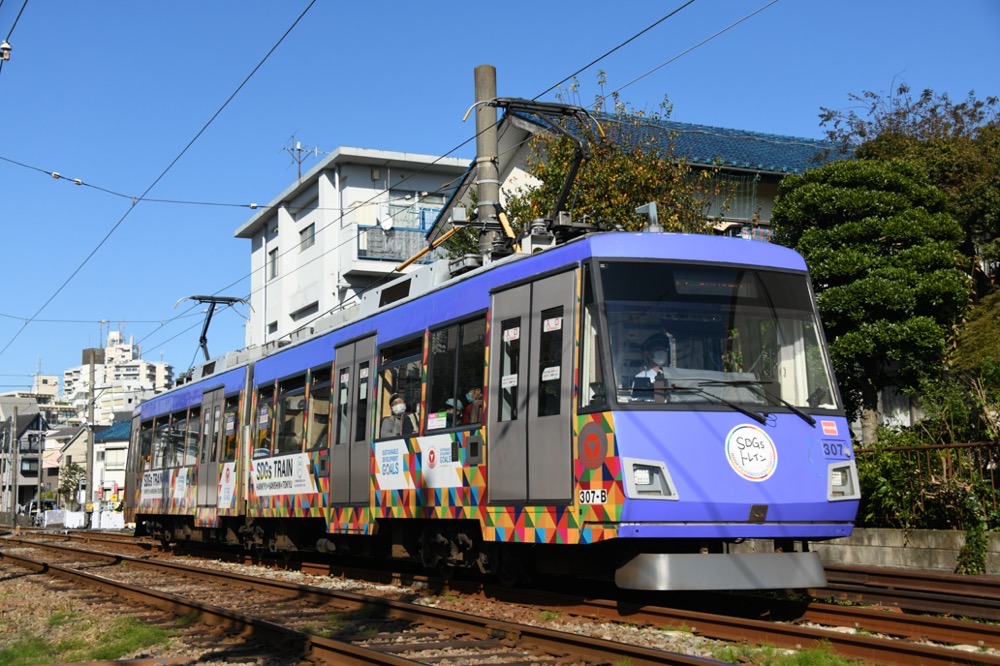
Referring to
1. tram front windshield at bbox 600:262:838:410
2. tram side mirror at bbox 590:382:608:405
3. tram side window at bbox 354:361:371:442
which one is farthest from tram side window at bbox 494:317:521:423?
tram side window at bbox 354:361:371:442

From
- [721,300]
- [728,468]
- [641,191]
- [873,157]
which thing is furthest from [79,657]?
[873,157]

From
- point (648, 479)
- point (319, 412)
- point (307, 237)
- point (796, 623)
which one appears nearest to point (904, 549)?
point (796, 623)

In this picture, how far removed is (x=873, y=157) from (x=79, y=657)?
66.8ft

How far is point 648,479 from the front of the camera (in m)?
8.85

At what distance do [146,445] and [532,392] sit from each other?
54.9ft

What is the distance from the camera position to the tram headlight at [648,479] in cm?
878

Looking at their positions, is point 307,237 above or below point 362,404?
above

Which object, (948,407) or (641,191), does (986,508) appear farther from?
(641,191)

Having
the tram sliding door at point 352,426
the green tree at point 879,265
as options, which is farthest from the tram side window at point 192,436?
the green tree at point 879,265

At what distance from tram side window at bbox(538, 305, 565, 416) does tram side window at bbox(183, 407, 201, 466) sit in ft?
40.3

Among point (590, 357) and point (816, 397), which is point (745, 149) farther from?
point (590, 357)

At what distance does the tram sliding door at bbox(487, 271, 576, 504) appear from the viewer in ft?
31.4

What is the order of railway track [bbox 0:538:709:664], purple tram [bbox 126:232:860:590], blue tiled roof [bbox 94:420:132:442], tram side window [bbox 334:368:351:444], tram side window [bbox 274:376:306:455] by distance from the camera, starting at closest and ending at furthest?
railway track [bbox 0:538:709:664] < purple tram [bbox 126:232:860:590] < tram side window [bbox 334:368:351:444] < tram side window [bbox 274:376:306:455] < blue tiled roof [bbox 94:420:132:442]

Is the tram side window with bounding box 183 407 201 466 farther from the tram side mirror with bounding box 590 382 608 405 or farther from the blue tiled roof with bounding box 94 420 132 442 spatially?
the blue tiled roof with bounding box 94 420 132 442
